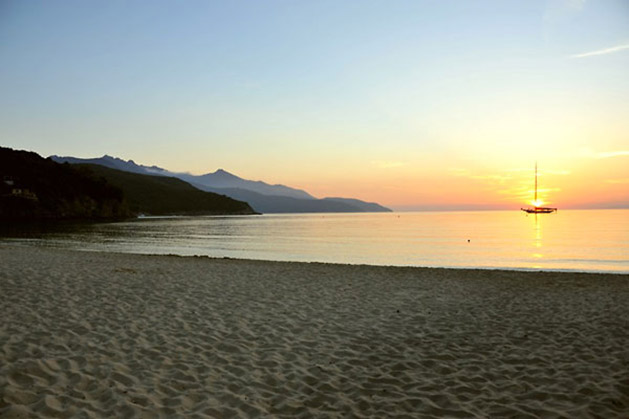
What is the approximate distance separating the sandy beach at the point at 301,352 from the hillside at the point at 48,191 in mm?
124253

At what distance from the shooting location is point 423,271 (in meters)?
22.9

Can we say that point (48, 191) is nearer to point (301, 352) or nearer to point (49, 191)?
point (49, 191)

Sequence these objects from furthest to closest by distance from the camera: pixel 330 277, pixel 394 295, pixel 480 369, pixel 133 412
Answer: pixel 330 277 → pixel 394 295 → pixel 480 369 → pixel 133 412

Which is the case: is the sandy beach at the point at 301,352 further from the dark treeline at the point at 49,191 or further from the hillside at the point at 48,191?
the dark treeline at the point at 49,191

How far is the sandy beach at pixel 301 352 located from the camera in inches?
227

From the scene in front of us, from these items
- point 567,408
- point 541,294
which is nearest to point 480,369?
point 567,408

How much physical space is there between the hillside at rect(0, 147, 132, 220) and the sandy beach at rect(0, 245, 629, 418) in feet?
408

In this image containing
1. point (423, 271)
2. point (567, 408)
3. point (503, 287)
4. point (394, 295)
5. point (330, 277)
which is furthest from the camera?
point (423, 271)

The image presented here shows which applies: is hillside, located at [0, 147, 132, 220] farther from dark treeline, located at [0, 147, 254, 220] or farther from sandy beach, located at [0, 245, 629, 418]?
sandy beach, located at [0, 245, 629, 418]

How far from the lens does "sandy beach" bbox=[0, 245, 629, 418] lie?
575 centimetres

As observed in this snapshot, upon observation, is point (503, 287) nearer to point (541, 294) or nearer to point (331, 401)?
point (541, 294)

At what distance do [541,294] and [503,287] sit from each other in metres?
1.93

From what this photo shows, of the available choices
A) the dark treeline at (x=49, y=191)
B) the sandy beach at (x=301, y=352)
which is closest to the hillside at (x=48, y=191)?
the dark treeline at (x=49, y=191)

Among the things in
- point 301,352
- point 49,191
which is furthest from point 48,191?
point 301,352
